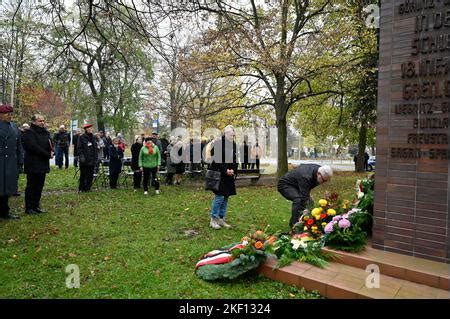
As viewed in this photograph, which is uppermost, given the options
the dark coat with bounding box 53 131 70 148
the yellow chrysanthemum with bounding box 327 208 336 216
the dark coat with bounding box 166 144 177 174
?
the dark coat with bounding box 53 131 70 148

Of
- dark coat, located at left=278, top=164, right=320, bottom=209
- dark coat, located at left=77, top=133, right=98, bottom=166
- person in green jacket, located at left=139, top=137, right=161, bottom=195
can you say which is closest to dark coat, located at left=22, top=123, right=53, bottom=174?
dark coat, located at left=77, top=133, right=98, bottom=166

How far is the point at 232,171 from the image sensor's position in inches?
261

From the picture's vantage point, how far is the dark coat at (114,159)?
1134 cm

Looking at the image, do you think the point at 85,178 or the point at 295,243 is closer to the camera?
the point at 295,243

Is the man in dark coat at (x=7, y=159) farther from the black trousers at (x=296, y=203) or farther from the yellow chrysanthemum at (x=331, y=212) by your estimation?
the yellow chrysanthemum at (x=331, y=212)

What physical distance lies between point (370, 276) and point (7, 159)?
21.2 ft

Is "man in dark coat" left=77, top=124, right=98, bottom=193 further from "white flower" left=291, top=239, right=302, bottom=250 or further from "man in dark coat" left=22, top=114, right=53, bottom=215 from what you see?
Result: "white flower" left=291, top=239, right=302, bottom=250

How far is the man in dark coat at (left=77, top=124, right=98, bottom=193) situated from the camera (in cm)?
1007

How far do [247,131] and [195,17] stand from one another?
1044 centimetres

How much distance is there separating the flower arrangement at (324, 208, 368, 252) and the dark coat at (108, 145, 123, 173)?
26.9 ft

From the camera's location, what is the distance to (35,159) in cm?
741

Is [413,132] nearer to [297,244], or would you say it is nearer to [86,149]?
[297,244]

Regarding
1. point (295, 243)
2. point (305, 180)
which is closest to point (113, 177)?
point (305, 180)

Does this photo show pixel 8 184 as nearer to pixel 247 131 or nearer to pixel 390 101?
pixel 390 101
